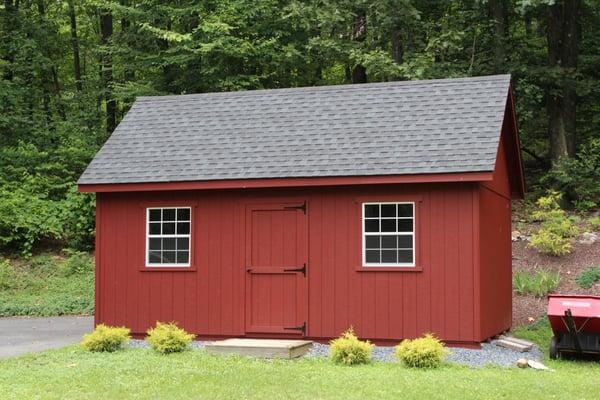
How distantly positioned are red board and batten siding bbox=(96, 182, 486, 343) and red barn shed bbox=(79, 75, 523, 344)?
2 cm

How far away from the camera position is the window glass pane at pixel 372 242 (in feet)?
37.4

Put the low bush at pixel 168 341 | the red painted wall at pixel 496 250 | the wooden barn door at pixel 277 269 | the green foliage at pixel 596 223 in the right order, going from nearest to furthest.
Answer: the low bush at pixel 168 341
the red painted wall at pixel 496 250
the wooden barn door at pixel 277 269
the green foliage at pixel 596 223

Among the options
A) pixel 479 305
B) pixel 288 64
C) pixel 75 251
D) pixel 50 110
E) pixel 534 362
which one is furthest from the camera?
pixel 50 110

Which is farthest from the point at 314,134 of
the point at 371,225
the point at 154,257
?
the point at 154,257

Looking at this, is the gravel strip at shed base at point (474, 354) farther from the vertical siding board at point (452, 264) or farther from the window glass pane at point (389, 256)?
the window glass pane at point (389, 256)

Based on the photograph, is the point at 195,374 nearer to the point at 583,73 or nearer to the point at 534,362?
the point at 534,362

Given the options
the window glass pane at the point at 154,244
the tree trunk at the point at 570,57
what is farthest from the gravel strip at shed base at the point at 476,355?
the tree trunk at the point at 570,57

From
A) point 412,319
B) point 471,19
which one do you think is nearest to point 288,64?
point 471,19

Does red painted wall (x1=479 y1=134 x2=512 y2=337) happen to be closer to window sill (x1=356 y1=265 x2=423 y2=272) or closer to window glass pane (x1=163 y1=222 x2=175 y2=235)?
window sill (x1=356 y1=265 x2=423 y2=272)

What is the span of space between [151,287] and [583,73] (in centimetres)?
1562

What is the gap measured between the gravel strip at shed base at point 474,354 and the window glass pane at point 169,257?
5.00ft

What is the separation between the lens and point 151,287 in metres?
12.5

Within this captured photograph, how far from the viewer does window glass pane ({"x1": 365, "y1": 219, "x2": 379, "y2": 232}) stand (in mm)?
11445

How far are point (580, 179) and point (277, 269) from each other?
11.0 metres
